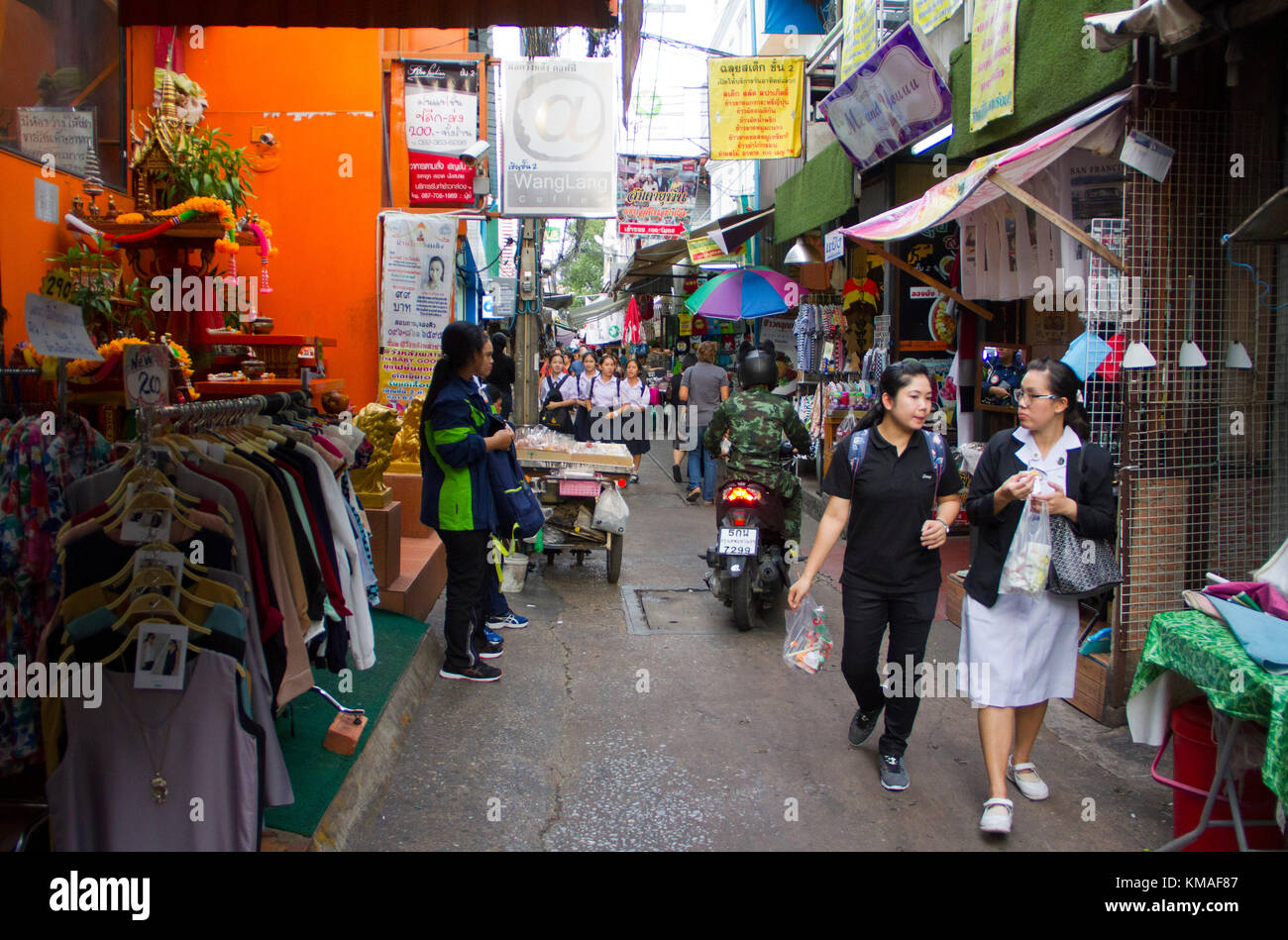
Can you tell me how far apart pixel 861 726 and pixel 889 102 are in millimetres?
6482

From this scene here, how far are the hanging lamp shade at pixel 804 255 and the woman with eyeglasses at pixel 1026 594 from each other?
872 cm

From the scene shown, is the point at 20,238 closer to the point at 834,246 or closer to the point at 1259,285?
the point at 1259,285

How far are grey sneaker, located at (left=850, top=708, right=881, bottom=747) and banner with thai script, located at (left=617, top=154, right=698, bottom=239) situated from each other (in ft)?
43.2

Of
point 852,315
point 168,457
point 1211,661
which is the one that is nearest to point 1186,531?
point 1211,661

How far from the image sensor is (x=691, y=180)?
17.2 meters

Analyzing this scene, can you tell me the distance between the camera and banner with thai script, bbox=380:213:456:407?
1020cm

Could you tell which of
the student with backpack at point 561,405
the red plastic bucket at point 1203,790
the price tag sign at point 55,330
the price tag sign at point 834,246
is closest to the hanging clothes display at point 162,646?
the price tag sign at point 55,330

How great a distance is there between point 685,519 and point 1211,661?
8.65 m

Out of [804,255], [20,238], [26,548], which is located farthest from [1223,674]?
[804,255]

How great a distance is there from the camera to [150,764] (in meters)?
2.80

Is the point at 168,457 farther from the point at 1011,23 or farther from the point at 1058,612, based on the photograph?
the point at 1011,23

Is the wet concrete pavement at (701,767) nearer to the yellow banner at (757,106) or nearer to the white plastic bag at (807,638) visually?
the white plastic bag at (807,638)

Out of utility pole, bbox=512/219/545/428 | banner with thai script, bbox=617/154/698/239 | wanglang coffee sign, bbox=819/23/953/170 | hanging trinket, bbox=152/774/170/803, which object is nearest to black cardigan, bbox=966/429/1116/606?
hanging trinket, bbox=152/774/170/803

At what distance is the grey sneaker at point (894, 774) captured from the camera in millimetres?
4492
